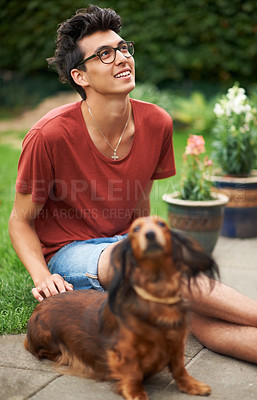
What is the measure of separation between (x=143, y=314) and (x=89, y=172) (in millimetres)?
1165

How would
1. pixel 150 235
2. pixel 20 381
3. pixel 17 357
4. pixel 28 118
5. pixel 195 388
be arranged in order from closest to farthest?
pixel 150 235 < pixel 195 388 < pixel 20 381 < pixel 17 357 < pixel 28 118

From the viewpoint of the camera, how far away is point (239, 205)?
4.72m

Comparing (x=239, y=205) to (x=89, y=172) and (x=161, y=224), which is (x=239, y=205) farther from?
(x=161, y=224)

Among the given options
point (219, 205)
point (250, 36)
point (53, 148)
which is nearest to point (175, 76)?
point (250, 36)

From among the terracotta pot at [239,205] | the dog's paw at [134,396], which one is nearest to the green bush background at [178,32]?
the terracotta pot at [239,205]

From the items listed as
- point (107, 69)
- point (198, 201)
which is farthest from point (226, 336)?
point (198, 201)

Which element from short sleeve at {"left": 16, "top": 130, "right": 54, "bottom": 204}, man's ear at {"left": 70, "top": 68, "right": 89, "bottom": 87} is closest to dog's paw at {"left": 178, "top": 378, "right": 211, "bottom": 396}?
short sleeve at {"left": 16, "top": 130, "right": 54, "bottom": 204}

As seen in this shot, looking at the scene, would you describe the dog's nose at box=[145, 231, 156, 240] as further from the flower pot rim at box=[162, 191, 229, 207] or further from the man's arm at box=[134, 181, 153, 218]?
the flower pot rim at box=[162, 191, 229, 207]

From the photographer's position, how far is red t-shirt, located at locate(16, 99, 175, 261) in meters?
2.85

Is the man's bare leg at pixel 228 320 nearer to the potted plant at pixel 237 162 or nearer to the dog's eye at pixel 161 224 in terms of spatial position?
the dog's eye at pixel 161 224

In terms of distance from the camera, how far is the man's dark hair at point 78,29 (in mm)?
2887

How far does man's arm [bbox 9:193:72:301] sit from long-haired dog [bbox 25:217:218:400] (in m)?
A: 0.52

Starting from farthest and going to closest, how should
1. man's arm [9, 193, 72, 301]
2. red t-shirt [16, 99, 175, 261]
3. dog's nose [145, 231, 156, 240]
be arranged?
red t-shirt [16, 99, 175, 261] → man's arm [9, 193, 72, 301] → dog's nose [145, 231, 156, 240]

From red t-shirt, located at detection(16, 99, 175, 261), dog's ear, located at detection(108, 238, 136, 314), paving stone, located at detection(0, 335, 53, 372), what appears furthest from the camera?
red t-shirt, located at detection(16, 99, 175, 261)
